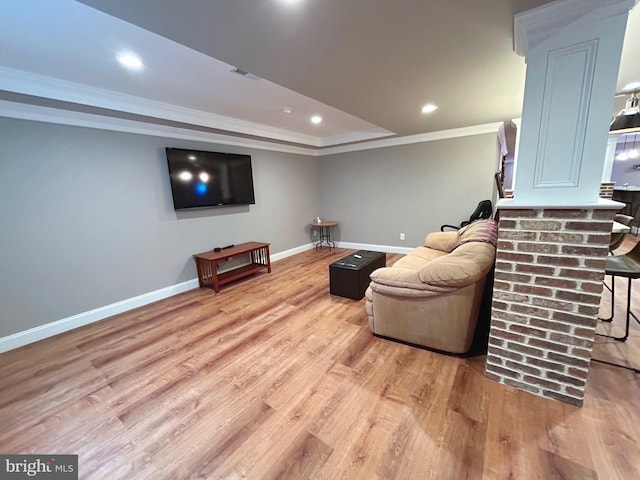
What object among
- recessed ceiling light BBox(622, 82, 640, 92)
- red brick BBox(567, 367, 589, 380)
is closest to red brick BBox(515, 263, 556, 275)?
red brick BBox(567, 367, 589, 380)

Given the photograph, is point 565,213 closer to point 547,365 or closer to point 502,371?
point 547,365

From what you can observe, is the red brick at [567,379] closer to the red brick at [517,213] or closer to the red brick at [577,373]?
the red brick at [577,373]

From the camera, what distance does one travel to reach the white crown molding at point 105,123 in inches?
92.3

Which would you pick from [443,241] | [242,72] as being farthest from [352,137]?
[242,72]

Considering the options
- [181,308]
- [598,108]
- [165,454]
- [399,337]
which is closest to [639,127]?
[598,108]

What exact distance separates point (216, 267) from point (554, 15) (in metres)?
Answer: 3.80

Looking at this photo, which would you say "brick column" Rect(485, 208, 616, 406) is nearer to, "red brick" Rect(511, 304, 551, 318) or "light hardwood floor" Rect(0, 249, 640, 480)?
"red brick" Rect(511, 304, 551, 318)

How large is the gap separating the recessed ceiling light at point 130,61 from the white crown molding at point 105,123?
114 centimetres

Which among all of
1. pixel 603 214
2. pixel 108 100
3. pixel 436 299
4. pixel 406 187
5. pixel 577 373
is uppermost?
pixel 108 100

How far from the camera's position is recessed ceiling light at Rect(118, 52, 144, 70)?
6.10ft

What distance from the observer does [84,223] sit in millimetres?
2775

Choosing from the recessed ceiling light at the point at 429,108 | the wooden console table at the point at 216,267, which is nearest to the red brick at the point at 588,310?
the recessed ceiling light at the point at 429,108

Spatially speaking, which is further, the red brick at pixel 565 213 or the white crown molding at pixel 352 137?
the white crown molding at pixel 352 137

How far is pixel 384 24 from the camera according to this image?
4.70 feet
